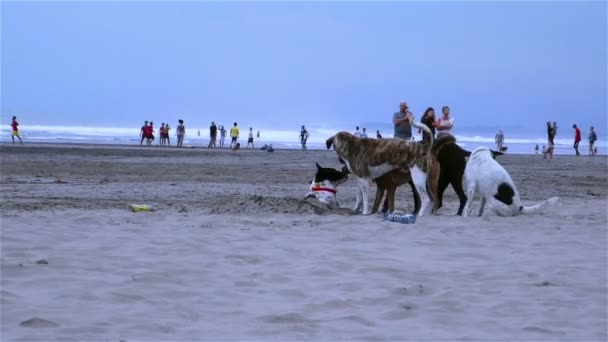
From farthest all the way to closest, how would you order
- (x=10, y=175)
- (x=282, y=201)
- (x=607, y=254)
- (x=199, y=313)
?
(x=10, y=175) → (x=282, y=201) → (x=607, y=254) → (x=199, y=313)

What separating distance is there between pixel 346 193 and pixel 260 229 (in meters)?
6.22

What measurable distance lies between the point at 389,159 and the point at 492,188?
1388 mm

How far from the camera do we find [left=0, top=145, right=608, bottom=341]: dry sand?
5055 mm

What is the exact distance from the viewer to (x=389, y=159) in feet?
35.2

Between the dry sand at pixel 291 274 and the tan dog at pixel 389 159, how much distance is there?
2.54ft

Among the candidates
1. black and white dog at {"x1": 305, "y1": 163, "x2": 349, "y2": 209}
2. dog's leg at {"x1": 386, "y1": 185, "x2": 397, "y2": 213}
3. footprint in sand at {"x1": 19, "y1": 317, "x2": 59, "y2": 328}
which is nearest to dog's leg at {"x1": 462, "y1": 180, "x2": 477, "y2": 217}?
dog's leg at {"x1": 386, "y1": 185, "x2": 397, "y2": 213}

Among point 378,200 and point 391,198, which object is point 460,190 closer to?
point 391,198

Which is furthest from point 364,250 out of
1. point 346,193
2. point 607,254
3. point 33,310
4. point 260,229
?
point 346,193

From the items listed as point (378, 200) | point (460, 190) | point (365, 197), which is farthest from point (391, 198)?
point (460, 190)

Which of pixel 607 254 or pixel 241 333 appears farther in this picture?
pixel 607 254

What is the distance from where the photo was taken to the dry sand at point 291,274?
5055 mm

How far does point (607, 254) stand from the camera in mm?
7484

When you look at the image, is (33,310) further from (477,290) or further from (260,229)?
(260,229)

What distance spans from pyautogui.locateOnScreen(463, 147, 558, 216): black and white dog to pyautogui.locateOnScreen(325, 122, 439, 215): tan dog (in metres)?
0.50
